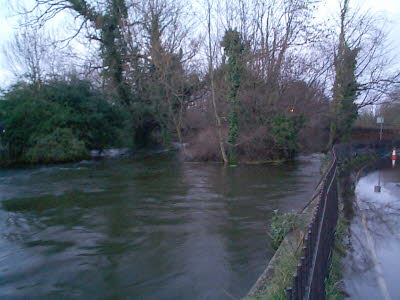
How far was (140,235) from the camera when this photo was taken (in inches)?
341

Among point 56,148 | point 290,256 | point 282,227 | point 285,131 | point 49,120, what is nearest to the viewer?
point 290,256

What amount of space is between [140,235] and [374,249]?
490cm

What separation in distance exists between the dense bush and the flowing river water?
9010mm

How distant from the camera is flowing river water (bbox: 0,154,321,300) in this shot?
6.02 metres

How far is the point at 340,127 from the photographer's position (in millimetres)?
30344

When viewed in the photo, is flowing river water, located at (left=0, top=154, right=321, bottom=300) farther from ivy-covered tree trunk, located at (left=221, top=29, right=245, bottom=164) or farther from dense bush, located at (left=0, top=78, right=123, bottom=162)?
dense bush, located at (left=0, top=78, right=123, bottom=162)

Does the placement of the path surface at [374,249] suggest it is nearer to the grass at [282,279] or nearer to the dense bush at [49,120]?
the grass at [282,279]

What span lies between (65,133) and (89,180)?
10.00 metres

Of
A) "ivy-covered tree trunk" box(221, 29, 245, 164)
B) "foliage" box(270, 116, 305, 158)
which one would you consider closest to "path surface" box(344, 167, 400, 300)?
"foliage" box(270, 116, 305, 158)

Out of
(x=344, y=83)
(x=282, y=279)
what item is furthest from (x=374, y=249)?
(x=344, y=83)

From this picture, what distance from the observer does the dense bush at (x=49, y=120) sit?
26.0 m

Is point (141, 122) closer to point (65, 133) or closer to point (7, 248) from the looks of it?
point (65, 133)

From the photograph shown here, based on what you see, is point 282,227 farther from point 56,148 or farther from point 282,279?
point 56,148

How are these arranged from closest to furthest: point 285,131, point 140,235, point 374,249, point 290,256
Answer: point 290,256 < point 374,249 < point 140,235 < point 285,131
